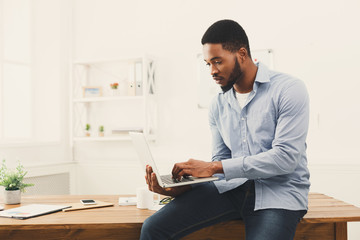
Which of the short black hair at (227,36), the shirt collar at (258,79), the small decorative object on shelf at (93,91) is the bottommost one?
the shirt collar at (258,79)

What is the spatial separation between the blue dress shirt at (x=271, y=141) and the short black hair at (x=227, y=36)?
0.47ft

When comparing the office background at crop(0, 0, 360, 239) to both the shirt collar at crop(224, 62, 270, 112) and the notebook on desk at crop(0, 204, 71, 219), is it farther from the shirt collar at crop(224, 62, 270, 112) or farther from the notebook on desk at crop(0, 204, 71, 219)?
the shirt collar at crop(224, 62, 270, 112)

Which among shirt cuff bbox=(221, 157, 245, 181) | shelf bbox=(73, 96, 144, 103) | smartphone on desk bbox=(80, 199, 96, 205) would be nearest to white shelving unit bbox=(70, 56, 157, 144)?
shelf bbox=(73, 96, 144, 103)

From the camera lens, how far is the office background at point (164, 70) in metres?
2.99

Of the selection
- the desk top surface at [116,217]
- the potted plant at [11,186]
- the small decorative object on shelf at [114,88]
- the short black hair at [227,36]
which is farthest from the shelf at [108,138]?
the short black hair at [227,36]

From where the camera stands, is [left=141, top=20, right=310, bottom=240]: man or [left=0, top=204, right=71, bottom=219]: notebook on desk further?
[left=0, top=204, right=71, bottom=219]: notebook on desk

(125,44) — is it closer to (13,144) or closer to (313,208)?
(13,144)

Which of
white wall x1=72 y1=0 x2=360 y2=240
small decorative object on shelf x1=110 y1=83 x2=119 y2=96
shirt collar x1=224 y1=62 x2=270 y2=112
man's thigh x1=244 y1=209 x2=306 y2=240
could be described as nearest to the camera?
man's thigh x1=244 y1=209 x2=306 y2=240

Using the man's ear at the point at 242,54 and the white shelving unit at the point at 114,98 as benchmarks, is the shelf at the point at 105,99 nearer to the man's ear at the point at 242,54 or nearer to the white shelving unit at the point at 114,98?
the white shelving unit at the point at 114,98

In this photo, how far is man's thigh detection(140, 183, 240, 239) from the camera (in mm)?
1470

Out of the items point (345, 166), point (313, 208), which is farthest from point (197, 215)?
point (345, 166)

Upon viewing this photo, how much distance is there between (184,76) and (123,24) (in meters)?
0.82

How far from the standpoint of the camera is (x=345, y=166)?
9.62ft

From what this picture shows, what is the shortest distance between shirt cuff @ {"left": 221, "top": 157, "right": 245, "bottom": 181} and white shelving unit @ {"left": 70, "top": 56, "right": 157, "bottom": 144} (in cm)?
191
